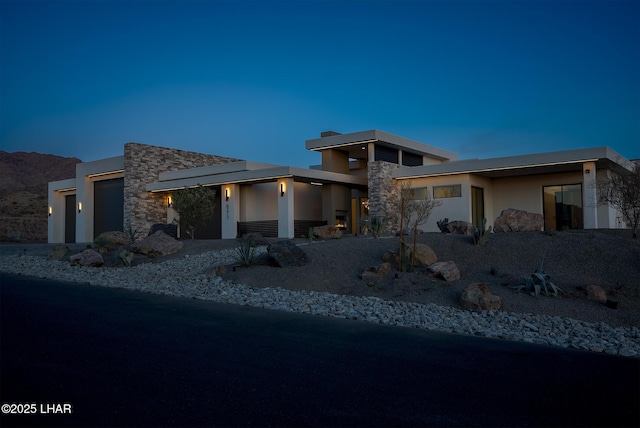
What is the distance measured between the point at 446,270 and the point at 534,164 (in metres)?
11.1

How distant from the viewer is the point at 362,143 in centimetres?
2577

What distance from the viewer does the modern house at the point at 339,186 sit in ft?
70.5

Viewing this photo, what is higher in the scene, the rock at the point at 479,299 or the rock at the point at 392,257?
the rock at the point at 392,257

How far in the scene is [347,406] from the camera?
400cm

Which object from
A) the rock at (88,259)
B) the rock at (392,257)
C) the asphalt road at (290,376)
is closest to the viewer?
the asphalt road at (290,376)

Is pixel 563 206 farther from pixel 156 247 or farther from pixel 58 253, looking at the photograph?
pixel 58 253

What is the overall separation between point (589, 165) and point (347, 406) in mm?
18959

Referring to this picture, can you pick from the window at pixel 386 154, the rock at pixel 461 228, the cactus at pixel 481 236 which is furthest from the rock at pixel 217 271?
the window at pixel 386 154

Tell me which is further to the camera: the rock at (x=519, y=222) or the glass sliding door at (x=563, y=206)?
the glass sliding door at (x=563, y=206)

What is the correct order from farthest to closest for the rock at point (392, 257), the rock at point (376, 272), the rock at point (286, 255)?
the rock at point (286, 255) → the rock at point (392, 257) → the rock at point (376, 272)

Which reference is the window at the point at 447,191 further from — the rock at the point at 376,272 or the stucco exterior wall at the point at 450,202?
the rock at the point at 376,272

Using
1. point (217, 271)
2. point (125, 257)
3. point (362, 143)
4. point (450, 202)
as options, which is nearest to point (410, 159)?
point (362, 143)

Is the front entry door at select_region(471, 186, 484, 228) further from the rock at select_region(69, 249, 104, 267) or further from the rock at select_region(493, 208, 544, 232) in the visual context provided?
the rock at select_region(69, 249, 104, 267)

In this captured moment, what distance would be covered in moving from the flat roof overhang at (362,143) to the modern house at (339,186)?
59mm
